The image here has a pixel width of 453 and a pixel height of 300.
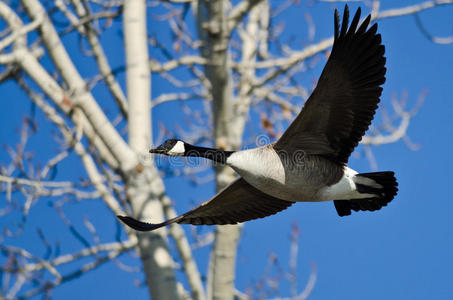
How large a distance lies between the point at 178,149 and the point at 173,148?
36mm

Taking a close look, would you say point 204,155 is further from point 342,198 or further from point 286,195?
point 342,198

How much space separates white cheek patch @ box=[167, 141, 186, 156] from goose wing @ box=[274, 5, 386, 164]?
28.9 inches

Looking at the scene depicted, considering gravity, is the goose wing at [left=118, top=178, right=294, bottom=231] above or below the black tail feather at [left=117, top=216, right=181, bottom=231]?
above

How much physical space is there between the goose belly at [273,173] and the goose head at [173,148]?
505 mm

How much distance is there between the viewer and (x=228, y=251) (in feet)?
19.4

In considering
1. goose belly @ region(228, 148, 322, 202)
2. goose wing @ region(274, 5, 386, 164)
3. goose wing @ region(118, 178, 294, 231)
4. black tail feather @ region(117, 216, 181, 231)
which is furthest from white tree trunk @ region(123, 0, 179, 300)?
goose wing @ region(274, 5, 386, 164)

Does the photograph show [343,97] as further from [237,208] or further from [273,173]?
[237,208]

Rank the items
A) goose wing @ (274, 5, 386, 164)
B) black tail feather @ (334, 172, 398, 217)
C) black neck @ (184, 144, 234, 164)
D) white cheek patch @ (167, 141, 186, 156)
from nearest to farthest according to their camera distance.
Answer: goose wing @ (274, 5, 386, 164) → black neck @ (184, 144, 234, 164) → black tail feather @ (334, 172, 398, 217) → white cheek patch @ (167, 141, 186, 156)

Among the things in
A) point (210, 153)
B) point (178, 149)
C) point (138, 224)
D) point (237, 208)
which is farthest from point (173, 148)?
point (237, 208)

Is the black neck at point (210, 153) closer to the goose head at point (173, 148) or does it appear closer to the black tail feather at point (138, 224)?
the goose head at point (173, 148)

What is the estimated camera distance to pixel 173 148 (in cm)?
449

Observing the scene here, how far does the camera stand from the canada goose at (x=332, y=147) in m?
3.91

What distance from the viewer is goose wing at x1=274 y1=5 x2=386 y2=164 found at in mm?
3889

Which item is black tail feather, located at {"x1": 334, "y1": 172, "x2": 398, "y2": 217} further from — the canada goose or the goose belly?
the goose belly
